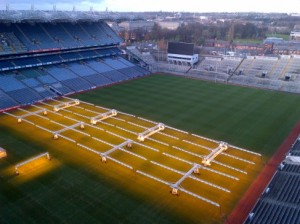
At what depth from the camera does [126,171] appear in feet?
94.0

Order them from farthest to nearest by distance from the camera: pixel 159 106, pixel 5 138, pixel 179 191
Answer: pixel 159 106
pixel 5 138
pixel 179 191

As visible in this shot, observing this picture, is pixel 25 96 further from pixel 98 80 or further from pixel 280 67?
pixel 280 67

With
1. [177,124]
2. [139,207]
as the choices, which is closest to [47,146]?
[139,207]

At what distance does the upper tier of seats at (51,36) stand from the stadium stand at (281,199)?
5256cm

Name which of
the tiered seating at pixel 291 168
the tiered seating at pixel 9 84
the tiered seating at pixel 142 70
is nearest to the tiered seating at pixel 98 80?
the tiered seating at pixel 142 70

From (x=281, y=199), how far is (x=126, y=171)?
1491 cm

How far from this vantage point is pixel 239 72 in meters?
70.6

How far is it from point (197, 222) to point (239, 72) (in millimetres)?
55482

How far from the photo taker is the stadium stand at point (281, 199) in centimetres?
2261

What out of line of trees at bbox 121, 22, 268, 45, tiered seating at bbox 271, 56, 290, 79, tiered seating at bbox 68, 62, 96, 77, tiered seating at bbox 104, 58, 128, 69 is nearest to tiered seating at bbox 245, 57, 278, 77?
Result: tiered seating at bbox 271, 56, 290, 79

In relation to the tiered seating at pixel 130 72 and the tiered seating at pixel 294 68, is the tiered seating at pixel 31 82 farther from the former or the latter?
the tiered seating at pixel 294 68

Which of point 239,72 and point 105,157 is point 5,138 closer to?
point 105,157

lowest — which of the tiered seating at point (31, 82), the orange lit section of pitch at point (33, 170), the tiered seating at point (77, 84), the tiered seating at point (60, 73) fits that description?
the orange lit section of pitch at point (33, 170)

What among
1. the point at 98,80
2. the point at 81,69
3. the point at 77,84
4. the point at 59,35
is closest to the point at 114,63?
the point at 81,69
